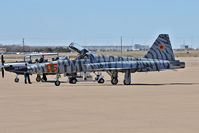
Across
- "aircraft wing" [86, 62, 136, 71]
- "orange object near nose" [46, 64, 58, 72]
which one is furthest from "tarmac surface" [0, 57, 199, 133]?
"orange object near nose" [46, 64, 58, 72]

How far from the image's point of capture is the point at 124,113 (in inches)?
606

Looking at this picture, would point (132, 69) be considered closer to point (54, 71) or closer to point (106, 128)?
point (54, 71)

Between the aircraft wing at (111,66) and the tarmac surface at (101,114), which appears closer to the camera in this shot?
the tarmac surface at (101,114)

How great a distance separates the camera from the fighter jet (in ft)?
99.5

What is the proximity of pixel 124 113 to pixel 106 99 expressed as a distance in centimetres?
474

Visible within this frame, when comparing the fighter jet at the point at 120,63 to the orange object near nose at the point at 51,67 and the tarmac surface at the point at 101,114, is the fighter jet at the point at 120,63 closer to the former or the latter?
the orange object near nose at the point at 51,67

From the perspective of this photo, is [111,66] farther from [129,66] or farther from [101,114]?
[101,114]

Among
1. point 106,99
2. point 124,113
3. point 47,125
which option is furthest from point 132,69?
point 47,125

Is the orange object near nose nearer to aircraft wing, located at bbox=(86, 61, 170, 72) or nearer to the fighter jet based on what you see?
the fighter jet

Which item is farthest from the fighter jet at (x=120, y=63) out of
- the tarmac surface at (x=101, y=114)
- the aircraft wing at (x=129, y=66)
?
the tarmac surface at (x=101, y=114)

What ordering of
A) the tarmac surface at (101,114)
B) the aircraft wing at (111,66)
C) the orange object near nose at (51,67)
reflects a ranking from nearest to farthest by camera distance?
the tarmac surface at (101,114) < the aircraft wing at (111,66) < the orange object near nose at (51,67)

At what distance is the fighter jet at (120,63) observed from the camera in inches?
1193

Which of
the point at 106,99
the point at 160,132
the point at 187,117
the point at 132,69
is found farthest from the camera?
the point at 132,69

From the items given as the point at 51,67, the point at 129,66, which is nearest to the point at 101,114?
the point at 129,66
